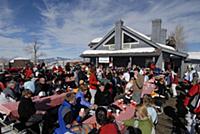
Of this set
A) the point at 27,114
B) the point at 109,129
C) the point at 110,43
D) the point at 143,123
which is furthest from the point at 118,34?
the point at 109,129

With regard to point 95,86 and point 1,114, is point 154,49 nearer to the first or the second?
point 95,86

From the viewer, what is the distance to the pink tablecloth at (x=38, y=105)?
5814 mm

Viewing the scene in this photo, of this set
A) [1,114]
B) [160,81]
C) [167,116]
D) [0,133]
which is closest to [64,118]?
[0,133]

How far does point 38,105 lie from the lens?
22.2 ft

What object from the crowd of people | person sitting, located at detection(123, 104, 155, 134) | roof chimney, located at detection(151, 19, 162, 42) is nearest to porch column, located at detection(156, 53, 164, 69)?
roof chimney, located at detection(151, 19, 162, 42)

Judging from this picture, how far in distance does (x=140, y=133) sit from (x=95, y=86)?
503 centimetres

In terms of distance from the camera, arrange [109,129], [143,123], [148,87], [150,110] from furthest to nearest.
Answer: [148,87] → [150,110] → [143,123] → [109,129]

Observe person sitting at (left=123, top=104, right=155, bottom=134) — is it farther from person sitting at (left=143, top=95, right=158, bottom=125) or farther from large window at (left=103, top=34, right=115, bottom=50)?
large window at (left=103, top=34, right=115, bottom=50)

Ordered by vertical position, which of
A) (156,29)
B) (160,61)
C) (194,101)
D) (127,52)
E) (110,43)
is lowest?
(194,101)

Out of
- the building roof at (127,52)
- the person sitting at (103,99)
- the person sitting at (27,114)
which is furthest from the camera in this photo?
the building roof at (127,52)

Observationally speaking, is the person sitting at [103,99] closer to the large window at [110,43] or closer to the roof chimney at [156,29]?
the large window at [110,43]

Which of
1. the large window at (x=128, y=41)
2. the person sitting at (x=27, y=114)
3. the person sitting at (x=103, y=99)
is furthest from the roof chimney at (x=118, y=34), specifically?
the person sitting at (x=27, y=114)

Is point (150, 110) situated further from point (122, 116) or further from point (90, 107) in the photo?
point (90, 107)

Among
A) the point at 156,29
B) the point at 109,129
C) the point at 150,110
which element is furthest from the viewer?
the point at 156,29
